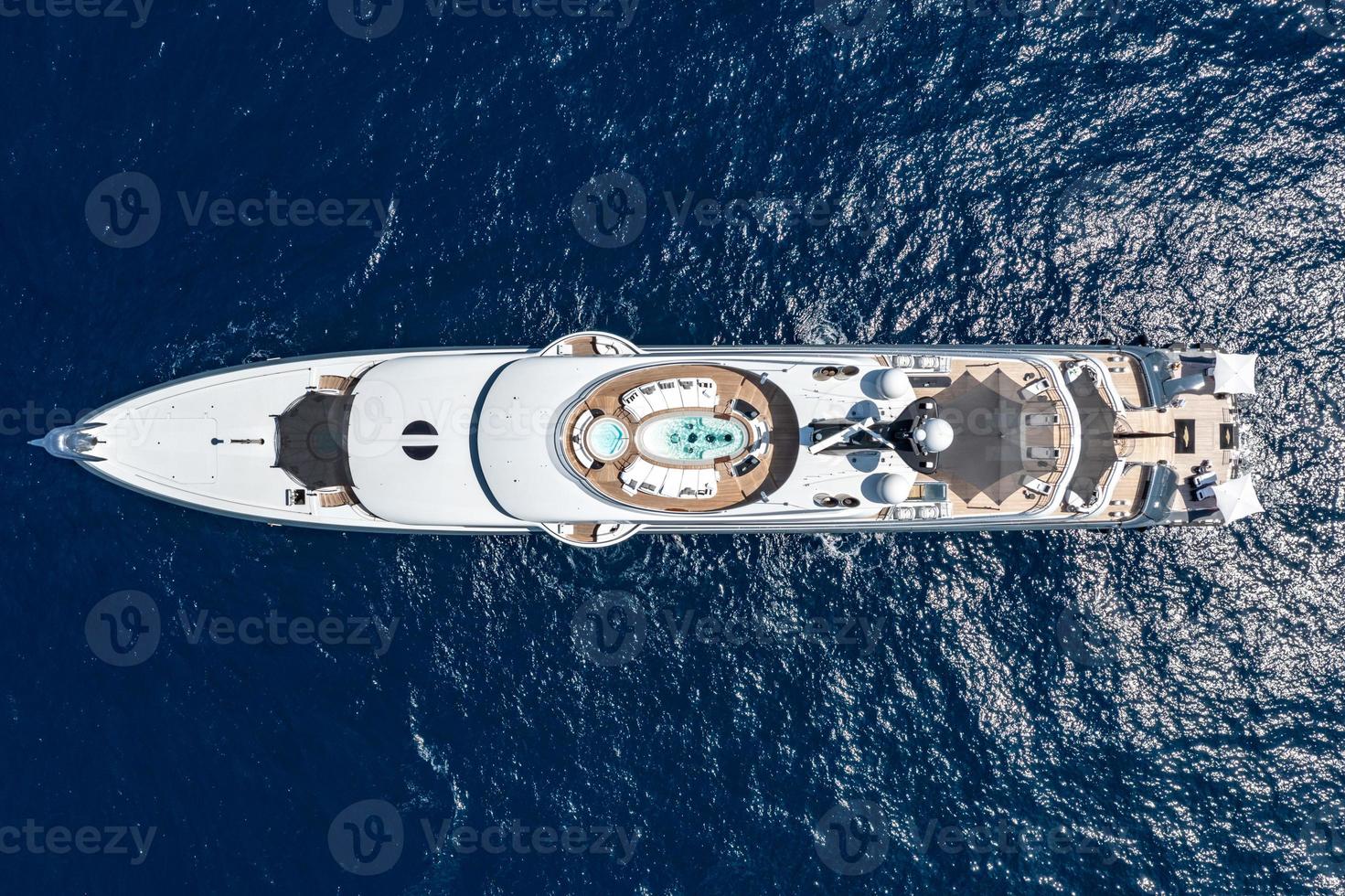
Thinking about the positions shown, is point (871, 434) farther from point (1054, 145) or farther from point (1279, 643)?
point (1279, 643)

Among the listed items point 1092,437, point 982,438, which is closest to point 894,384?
point 982,438

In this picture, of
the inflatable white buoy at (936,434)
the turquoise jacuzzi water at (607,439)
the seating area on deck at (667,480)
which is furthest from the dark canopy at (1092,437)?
the turquoise jacuzzi water at (607,439)

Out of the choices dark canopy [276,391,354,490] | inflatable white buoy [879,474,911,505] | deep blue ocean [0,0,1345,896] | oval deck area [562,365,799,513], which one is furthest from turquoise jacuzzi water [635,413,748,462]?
dark canopy [276,391,354,490]

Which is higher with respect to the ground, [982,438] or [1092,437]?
[982,438]

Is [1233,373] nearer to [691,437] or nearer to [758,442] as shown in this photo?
[758,442]

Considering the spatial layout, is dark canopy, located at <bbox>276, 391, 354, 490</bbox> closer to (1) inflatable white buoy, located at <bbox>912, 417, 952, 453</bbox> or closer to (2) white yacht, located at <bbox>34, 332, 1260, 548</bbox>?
(2) white yacht, located at <bbox>34, 332, 1260, 548</bbox>

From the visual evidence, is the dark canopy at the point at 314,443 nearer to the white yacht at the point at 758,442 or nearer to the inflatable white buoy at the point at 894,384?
the white yacht at the point at 758,442
